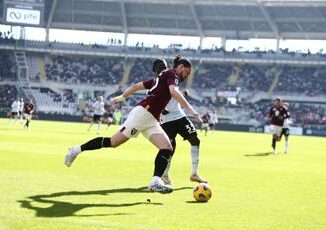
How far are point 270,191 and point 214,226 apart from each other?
4.34 m

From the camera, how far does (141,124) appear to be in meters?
9.42

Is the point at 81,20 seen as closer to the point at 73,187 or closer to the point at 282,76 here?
the point at 282,76

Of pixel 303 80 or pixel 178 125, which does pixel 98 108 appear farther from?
pixel 303 80

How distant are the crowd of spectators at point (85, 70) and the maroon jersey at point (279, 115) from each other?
52.8 metres

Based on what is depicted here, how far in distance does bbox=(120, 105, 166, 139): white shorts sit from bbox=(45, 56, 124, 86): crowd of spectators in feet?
221

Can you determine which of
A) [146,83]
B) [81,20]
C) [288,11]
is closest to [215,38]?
[288,11]

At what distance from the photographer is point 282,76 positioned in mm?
75188

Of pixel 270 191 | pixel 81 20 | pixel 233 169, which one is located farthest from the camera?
pixel 81 20

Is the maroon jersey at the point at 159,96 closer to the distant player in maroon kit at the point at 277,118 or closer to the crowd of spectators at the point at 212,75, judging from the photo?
the distant player in maroon kit at the point at 277,118

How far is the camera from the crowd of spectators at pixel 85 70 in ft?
253

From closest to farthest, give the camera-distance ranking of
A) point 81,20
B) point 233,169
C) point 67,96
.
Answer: point 233,169
point 67,96
point 81,20

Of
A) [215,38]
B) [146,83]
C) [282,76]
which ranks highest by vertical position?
[215,38]

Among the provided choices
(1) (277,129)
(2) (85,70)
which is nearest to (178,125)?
(1) (277,129)

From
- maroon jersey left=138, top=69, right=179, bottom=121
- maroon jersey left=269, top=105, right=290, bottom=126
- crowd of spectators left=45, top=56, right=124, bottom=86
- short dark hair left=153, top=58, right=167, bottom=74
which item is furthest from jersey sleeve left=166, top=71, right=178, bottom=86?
crowd of spectators left=45, top=56, right=124, bottom=86
